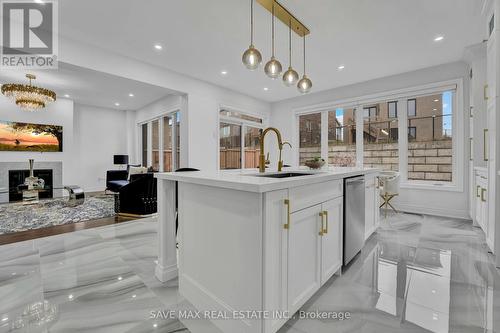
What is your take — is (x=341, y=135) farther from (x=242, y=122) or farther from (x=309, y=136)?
(x=242, y=122)

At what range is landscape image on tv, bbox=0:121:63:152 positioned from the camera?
5.77m

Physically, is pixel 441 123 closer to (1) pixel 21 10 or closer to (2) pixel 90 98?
(1) pixel 21 10

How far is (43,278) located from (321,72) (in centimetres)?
511

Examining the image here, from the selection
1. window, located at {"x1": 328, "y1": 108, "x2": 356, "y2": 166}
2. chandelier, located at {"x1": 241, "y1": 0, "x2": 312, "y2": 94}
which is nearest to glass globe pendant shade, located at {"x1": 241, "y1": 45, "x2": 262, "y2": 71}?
chandelier, located at {"x1": 241, "y1": 0, "x2": 312, "y2": 94}

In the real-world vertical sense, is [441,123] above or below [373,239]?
above

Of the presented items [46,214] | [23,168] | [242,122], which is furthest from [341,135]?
[23,168]

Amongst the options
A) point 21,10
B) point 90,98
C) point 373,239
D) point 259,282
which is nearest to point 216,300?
point 259,282

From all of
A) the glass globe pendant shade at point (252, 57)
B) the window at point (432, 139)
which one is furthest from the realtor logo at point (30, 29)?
the window at point (432, 139)

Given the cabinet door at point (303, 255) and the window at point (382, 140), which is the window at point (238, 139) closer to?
the window at point (382, 140)

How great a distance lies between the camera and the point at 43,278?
1942mm

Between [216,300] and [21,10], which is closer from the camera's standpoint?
[216,300]

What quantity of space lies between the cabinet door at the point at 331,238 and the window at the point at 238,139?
4.26 metres

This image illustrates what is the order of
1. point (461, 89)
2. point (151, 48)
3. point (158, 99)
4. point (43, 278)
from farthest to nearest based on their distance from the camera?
point (158, 99) → point (461, 89) → point (151, 48) → point (43, 278)

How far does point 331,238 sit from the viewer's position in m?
1.78
